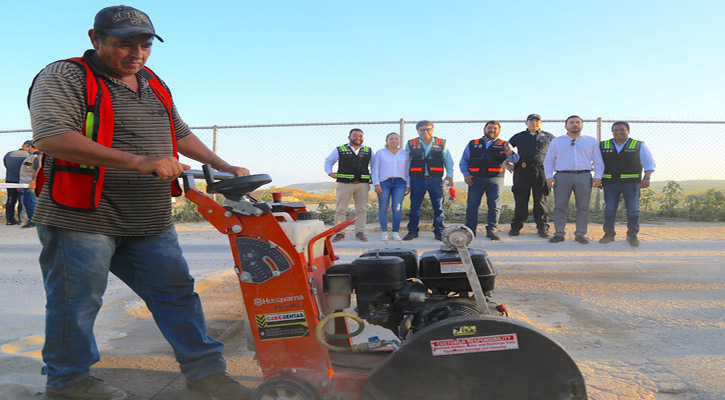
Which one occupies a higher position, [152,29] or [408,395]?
[152,29]

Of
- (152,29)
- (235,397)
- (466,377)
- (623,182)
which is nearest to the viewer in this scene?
(466,377)

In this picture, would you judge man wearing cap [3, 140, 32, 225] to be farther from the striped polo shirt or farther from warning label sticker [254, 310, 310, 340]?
warning label sticker [254, 310, 310, 340]

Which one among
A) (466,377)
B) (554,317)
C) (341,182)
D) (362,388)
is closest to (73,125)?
(362,388)

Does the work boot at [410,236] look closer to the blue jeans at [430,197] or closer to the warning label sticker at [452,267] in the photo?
the blue jeans at [430,197]

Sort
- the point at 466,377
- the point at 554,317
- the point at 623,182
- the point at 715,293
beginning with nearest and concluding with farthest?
1. the point at 466,377
2. the point at 554,317
3. the point at 715,293
4. the point at 623,182

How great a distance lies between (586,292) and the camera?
15.2 ft

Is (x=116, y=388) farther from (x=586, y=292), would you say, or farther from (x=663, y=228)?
(x=663, y=228)

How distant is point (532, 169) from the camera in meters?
7.90

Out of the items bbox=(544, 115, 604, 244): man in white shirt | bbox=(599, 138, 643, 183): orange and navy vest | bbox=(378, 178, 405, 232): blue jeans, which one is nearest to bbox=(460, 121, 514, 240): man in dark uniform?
bbox=(544, 115, 604, 244): man in white shirt

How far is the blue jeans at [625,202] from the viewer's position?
7411 millimetres

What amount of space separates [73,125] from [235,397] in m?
1.53

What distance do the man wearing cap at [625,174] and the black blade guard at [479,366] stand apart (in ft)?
20.2

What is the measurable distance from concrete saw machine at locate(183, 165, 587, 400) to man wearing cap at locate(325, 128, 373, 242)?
17.9 ft

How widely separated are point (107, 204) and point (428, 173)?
5.96 metres
